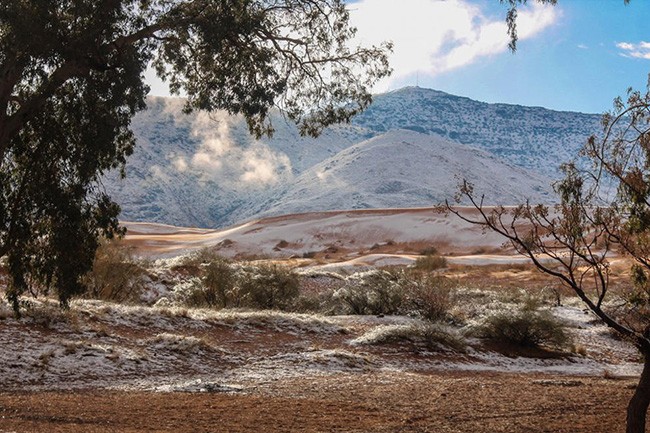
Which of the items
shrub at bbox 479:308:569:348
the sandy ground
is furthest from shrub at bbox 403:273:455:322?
the sandy ground

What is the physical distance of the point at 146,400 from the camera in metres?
8.85

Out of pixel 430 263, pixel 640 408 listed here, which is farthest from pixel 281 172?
pixel 640 408

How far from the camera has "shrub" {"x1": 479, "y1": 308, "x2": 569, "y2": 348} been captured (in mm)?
15250

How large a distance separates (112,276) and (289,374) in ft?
28.8

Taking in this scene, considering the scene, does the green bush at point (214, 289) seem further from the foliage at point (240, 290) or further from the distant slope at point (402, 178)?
the distant slope at point (402, 178)

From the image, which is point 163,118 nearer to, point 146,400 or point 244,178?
point 244,178

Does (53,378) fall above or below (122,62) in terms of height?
below

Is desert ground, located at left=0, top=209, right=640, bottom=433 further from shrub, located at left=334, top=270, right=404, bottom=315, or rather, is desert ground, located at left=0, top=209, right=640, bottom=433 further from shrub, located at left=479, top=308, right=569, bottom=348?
shrub, located at left=334, top=270, right=404, bottom=315

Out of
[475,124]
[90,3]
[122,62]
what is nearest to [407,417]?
[122,62]

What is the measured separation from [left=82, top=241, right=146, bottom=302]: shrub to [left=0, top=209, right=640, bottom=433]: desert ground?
49.9 inches

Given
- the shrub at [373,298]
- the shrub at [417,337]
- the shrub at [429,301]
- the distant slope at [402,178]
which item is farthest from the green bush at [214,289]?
the distant slope at [402,178]

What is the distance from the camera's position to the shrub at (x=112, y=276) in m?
18.2

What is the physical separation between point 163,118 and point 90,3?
115540mm

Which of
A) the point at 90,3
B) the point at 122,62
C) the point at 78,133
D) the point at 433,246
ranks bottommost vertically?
the point at 433,246
